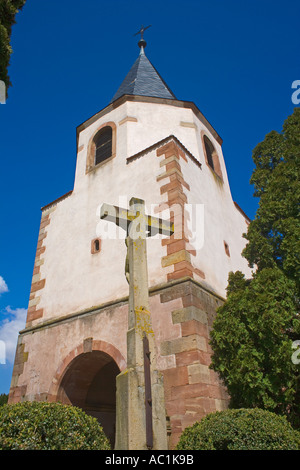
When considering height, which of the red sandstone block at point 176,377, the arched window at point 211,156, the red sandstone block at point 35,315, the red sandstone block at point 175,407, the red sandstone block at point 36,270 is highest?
the arched window at point 211,156

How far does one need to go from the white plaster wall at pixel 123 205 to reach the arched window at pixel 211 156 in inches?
16.2

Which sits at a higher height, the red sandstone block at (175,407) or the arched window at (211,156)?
the arched window at (211,156)

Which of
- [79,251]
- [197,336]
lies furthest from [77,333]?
[197,336]

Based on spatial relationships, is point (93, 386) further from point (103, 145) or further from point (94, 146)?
point (94, 146)

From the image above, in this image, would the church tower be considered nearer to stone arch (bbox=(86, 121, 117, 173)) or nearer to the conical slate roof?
stone arch (bbox=(86, 121, 117, 173))

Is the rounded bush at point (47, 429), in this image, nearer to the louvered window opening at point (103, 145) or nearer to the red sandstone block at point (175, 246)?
the red sandstone block at point (175, 246)

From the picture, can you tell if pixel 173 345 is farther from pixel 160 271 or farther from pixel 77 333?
pixel 77 333

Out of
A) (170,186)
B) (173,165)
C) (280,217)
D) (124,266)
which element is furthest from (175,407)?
(173,165)

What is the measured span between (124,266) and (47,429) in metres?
5.14

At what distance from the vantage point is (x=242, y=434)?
15.2ft

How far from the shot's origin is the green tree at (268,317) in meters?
6.20

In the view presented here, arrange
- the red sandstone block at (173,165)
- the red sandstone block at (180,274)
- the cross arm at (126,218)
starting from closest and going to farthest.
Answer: the cross arm at (126,218) < the red sandstone block at (180,274) < the red sandstone block at (173,165)

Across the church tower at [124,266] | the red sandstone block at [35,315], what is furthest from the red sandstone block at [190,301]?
the red sandstone block at [35,315]

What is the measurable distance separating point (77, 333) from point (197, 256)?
3.60 meters
